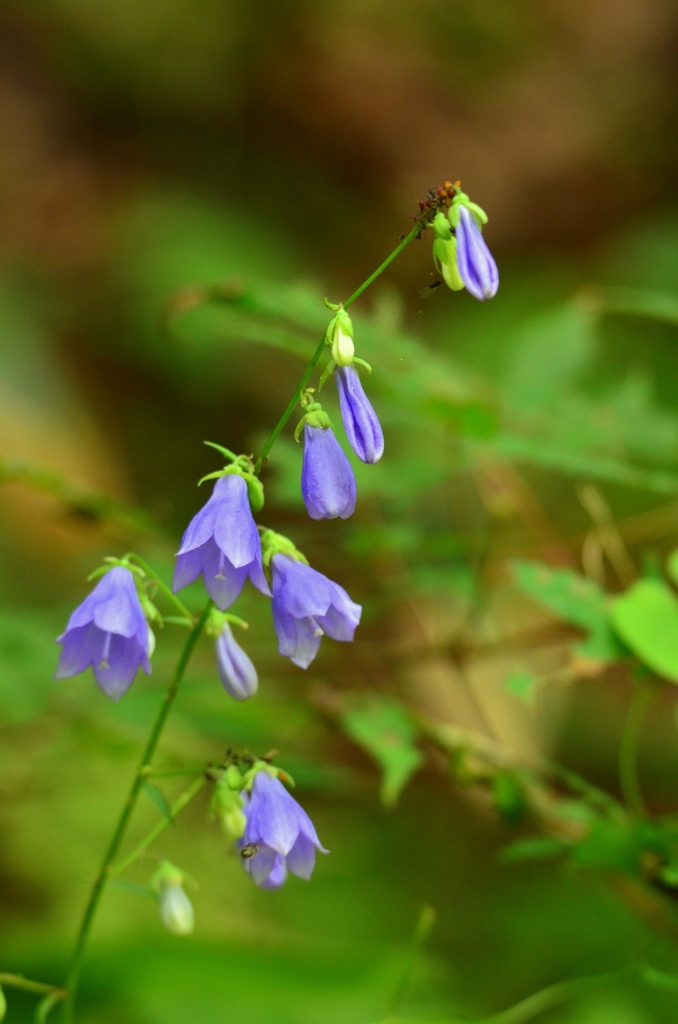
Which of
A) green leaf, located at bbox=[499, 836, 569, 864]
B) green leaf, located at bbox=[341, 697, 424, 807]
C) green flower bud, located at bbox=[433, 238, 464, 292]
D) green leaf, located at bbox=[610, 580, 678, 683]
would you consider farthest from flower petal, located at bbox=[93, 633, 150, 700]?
green leaf, located at bbox=[610, 580, 678, 683]

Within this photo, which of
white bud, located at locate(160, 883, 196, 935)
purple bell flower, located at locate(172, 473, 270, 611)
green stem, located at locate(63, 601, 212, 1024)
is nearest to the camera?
purple bell flower, located at locate(172, 473, 270, 611)

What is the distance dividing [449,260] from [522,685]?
1.08 metres

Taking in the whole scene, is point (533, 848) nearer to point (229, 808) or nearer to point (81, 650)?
point (229, 808)

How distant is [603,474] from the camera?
233 cm

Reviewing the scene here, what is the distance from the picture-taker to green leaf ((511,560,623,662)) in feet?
7.20

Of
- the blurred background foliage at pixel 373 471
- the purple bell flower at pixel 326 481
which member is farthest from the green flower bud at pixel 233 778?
the blurred background foliage at pixel 373 471

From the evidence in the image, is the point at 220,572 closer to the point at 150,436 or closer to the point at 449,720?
the point at 449,720

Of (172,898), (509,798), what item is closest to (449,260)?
(172,898)

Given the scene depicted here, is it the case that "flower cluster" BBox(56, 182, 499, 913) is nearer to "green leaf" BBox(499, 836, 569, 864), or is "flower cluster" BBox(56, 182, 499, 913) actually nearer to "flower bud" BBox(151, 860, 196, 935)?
"flower bud" BBox(151, 860, 196, 935)

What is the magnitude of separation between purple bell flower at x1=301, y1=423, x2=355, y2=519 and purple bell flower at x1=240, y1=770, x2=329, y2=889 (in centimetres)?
39

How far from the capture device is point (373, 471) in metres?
2.96

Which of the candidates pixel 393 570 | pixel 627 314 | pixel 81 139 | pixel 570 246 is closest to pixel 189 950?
pixel 393 570

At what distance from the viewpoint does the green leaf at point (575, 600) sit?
220cm

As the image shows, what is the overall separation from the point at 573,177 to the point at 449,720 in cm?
389
